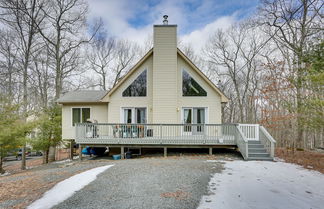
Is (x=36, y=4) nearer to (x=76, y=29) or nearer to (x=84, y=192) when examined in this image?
(x=76, y=29)

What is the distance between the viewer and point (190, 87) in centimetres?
1230

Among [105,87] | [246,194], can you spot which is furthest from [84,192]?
[105,87]

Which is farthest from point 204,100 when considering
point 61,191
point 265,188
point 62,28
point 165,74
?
point 62,28

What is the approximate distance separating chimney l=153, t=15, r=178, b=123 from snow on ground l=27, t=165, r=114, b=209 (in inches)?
246

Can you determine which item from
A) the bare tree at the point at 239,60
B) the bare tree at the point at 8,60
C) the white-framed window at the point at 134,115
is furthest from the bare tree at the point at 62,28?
the bare tree at the point at 239,60

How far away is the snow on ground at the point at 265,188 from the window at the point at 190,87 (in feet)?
19.1

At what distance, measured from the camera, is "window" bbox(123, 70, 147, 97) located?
40.6ft

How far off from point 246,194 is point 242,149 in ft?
16.8

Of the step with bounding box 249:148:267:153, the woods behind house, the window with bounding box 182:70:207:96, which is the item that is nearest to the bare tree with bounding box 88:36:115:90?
the woods behind house

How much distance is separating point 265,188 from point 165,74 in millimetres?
8552

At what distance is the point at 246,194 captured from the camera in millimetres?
4625

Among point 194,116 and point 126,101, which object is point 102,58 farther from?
point 194,116

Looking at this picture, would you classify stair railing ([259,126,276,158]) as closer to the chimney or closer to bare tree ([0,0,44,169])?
the chimney

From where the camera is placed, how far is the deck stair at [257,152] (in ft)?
29.2
